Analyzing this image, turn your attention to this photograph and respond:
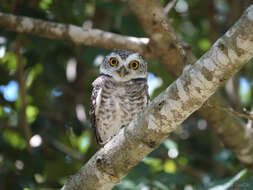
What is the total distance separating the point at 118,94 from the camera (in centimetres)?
389

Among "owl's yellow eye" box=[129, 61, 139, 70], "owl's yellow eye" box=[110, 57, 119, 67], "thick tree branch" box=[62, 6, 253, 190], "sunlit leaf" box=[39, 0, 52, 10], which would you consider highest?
"sunlit leaf" box=[39, 0, 52, 10]

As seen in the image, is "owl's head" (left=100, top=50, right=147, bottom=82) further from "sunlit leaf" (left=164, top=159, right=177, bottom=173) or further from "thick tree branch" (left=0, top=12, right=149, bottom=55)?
"sunlit leaf" (left=164, top=159, right=177, bottom=173)

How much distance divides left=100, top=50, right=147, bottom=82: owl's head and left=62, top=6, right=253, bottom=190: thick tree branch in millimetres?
1611

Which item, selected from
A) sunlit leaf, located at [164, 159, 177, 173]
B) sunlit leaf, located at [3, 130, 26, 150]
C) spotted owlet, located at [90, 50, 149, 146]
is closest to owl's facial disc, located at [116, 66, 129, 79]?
spotted owlet, located at [90, 50, 149, 146]

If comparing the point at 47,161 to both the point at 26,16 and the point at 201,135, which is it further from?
the point at 201,135

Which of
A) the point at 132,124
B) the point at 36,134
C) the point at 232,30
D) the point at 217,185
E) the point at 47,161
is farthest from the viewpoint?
the point at 47,161

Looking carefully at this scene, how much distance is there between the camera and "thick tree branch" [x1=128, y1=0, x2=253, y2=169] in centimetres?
342

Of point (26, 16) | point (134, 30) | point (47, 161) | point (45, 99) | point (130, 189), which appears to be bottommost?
point (130, 189)

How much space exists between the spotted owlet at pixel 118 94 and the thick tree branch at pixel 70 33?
1.33 ft

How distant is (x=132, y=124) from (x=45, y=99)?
3.71 metres

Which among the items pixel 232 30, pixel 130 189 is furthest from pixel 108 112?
pixel 232 30

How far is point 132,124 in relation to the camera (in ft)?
7.88

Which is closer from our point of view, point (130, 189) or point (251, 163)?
point (130, 189)

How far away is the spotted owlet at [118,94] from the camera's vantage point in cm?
383
